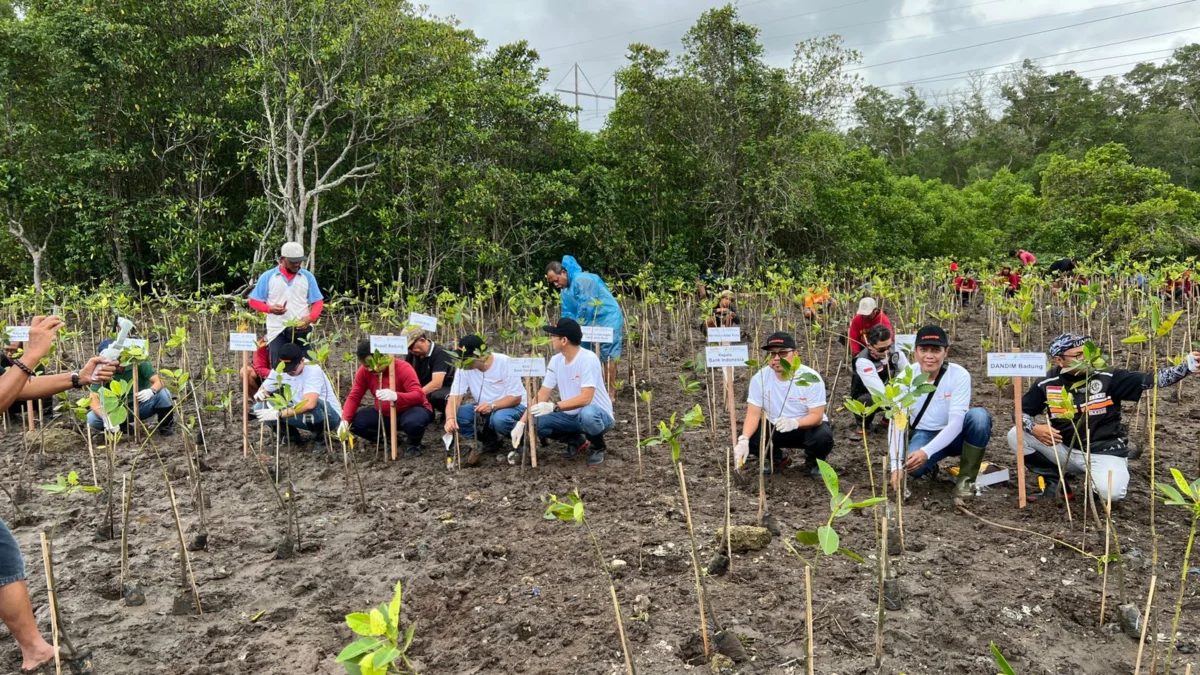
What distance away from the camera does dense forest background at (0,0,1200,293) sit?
11273mm

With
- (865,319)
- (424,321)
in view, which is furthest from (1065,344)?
(424,321)

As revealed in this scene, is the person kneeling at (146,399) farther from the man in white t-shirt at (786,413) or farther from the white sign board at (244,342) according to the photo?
the man in white t-shirt at (786,413)

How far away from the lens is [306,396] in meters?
5.23

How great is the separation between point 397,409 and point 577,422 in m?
1.47

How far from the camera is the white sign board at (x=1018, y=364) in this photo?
12.0 ft

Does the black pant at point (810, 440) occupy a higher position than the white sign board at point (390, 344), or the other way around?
the white sign board at point (390, 344)

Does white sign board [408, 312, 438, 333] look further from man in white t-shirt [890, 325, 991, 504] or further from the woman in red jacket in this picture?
man in white t-shirt [890, 325, 991, 504]

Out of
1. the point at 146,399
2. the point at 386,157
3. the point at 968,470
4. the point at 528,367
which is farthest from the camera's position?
the point at 386,157

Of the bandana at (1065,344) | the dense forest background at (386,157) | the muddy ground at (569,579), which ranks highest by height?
the dense forest background at (386,157)

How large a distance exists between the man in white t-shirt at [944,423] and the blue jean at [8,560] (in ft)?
13.6

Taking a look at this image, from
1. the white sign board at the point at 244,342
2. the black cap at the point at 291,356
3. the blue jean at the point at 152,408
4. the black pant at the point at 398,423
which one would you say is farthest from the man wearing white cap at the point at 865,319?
the blue jean at the point at 152,408

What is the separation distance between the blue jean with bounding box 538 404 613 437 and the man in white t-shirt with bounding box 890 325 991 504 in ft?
6.32

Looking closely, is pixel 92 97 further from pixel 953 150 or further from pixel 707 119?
pixel 953 150

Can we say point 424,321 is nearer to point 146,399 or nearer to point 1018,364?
point 146,399
